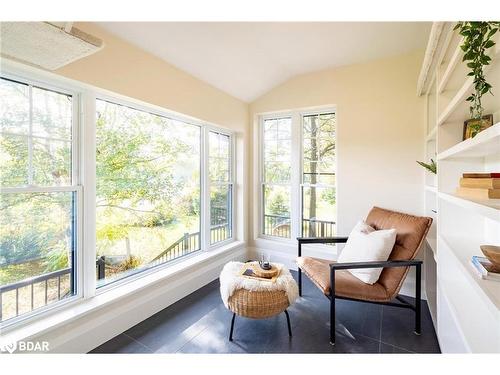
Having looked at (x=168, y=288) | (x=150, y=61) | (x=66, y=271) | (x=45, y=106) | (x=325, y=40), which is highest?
(x=325, y=40)

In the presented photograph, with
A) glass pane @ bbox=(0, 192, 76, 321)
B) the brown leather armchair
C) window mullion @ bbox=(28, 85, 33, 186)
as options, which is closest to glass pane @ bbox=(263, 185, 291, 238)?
the brown leather armchair

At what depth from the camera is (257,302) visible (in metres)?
1.65

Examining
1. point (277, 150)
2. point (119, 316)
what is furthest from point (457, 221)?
point (119, 316)

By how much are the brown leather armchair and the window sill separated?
4.29ft

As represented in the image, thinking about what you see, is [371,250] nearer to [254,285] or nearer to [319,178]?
[254,285]

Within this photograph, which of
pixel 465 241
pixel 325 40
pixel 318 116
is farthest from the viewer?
pixel 318 116

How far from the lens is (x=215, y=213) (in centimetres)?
312

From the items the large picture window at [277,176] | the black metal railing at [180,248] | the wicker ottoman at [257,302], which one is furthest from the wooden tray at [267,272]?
the large picture window at [277,176]

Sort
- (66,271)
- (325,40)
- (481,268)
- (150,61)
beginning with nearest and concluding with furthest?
(481,268) → (66,271) → (150,61) → (325,40)

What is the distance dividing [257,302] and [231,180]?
2.01 meters

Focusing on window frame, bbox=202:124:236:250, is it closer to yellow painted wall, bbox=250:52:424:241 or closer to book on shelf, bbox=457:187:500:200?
yellow painted wall, bbox=250:52:424:241
